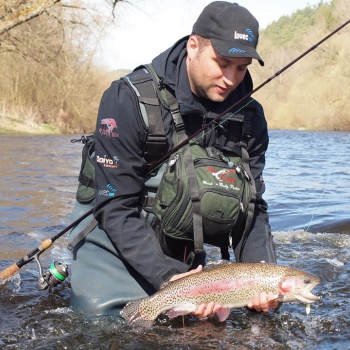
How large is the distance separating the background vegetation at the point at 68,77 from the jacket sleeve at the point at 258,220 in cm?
1573

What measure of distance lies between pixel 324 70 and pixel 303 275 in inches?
1853

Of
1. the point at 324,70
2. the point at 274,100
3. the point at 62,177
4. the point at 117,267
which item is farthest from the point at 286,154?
the point at 274,100

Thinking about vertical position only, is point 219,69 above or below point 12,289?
above

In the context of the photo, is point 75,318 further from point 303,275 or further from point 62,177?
point 62,177

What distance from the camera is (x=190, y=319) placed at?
159 inches

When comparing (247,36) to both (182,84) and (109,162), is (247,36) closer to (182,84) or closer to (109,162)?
(182,84)

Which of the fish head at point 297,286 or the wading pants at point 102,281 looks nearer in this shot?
the fish head at point 297,286

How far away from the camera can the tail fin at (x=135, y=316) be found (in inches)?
136

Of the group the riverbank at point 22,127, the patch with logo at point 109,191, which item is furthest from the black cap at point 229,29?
the riverbank at point 22,127

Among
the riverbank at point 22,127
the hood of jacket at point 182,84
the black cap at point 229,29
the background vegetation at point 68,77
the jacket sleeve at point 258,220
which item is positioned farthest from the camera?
the riverbank at point 22,127

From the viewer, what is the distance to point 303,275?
3.46m

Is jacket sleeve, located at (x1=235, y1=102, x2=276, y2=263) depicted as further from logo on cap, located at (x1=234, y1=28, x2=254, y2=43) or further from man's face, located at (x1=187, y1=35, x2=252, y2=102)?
logo on cap, located at (x1=234, y1=28, x2=254, y2=43)

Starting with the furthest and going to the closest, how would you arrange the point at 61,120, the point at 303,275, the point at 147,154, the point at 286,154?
1. the point at 61,120
2. the point at 286,154
3. the point at 147,154
4. the point at 303,275

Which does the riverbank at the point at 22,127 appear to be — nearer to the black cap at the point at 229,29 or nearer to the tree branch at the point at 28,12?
the tree branch at the point at 28,12
